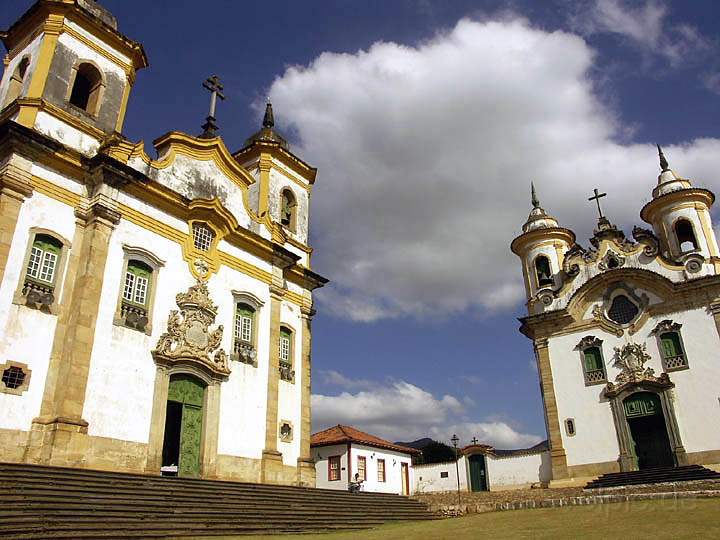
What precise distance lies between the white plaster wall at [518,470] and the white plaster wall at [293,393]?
12.2 m

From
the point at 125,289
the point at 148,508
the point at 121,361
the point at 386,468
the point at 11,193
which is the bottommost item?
the point at 148,508

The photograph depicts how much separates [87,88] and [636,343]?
74.2ft

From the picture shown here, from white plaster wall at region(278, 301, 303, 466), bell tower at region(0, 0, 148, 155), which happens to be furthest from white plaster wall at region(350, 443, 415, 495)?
bell tower at region(0, 0, 148, 155)

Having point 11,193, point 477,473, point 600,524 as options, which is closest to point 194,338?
point 11,193

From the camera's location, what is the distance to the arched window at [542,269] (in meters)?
28.6

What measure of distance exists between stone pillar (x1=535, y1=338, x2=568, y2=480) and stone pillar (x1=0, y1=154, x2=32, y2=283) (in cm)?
2157

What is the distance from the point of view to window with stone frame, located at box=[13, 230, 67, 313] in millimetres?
12422

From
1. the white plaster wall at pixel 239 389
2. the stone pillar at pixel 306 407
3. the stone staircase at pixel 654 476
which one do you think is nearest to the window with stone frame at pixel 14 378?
the white plaster wall at pixel 239 389

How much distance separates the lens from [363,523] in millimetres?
13406

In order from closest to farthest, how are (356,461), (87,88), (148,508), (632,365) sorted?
(148,508) → (87,88) → (632,365) → (356,461)

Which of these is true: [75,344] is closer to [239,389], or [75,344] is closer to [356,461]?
[239,389]

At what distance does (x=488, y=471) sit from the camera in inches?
1053

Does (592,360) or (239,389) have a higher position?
(592,360)

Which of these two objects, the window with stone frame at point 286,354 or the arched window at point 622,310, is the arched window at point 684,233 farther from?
the window with stone frame at point 286,354
